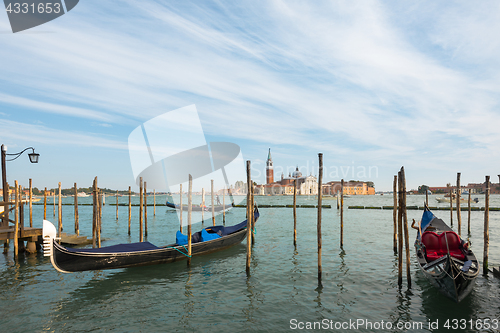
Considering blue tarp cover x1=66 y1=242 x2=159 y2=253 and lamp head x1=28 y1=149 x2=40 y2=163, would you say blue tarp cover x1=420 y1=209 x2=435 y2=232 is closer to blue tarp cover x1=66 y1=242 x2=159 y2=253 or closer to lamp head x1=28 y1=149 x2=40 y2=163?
blue tarp cover x1=66 y1=242 x2=159 y2=253

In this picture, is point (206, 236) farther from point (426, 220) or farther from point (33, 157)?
point (426, 220)

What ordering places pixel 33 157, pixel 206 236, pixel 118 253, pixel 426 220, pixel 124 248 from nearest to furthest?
pixel 118 253
pixel 124 248
pixel 33 157
pixel 426 220
pixel 206 236

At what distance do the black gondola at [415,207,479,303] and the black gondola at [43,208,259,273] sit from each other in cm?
766

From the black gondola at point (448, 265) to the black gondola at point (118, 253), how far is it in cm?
766

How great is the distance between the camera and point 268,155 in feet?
485

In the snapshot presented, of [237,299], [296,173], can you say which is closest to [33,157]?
[237,299]

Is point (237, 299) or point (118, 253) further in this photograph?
point (118, 253)

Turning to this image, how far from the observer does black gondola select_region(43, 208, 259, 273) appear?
7.82 meters

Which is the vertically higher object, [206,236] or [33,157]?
[33,157]

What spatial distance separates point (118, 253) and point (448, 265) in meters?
8.89

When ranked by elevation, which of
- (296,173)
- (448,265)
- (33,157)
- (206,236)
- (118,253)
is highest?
(33,157)

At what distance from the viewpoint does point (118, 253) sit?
30.0ft

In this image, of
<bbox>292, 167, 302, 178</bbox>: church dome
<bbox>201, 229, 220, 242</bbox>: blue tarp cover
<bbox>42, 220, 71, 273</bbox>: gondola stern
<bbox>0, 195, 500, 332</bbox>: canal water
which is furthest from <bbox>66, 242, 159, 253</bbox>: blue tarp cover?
<bbox>292, 167, 302, 178</bbox>: church dome

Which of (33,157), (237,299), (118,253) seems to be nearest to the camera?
(237,299)
